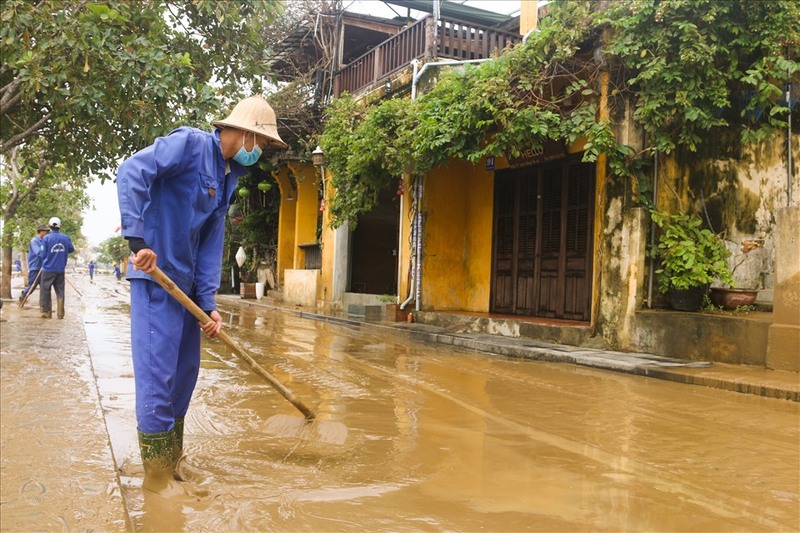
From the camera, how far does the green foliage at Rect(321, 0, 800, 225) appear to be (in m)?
7.87

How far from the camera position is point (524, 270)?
12133 millimetres

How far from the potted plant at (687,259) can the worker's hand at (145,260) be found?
696 cm

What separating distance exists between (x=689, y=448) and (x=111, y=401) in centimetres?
398

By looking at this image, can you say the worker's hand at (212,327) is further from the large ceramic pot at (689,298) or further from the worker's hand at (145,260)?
the large ceramic pot at (689,298)

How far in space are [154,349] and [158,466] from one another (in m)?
0.53

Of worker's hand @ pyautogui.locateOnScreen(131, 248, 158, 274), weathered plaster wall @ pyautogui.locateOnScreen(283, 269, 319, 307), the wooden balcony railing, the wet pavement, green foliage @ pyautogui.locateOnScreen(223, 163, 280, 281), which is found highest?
the wooden balcony railing

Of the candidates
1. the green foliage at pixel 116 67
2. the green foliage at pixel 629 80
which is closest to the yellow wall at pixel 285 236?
the green foliage at pixel 629 80

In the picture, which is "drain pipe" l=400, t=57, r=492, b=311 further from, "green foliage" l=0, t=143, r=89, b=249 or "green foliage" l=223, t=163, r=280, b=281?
"green foliage" l=223, t=163, r=280, b=281

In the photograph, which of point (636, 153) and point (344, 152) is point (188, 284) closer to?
point (636, 153)

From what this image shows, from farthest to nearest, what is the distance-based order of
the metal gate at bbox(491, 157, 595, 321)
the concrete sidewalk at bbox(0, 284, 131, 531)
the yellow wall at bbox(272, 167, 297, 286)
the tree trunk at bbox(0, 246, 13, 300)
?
the yellow wall at bbox(272, 167, 297, 286) → the tree trunk at bbox(0, 246, 13, 300) → the metal gate at bbox(491, 157, 595, 321) → the concrete sidewalk at bbox(0, 284, 131, 531)

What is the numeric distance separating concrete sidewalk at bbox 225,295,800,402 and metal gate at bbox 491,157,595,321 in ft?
5.16

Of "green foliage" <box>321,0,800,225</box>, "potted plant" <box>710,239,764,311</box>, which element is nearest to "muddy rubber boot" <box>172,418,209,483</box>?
"green foliage" <box>321,0,800,225</box>

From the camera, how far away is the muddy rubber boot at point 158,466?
289cm

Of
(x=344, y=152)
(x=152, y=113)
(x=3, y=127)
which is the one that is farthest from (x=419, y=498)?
(x=344, y=152)
